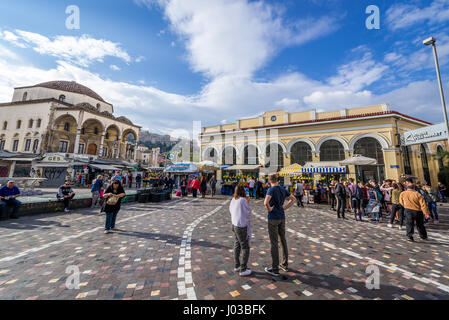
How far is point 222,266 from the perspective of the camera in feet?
12.6

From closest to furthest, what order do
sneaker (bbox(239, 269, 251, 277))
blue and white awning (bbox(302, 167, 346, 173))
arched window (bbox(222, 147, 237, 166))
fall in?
sneaker (bbox(239, 269, 251, 277)) < blue and white awning (bbox(302, 167, 346, 173)) < arched window (bbox(222, 147, 237, 166))

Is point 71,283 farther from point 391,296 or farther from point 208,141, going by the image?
point 208,141

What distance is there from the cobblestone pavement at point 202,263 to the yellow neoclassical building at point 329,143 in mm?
10996

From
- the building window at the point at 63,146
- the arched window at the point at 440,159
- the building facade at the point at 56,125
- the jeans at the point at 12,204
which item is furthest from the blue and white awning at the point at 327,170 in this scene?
A: the building window at the point at 63,146

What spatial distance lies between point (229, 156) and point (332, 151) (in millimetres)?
11558

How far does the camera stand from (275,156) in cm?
2042

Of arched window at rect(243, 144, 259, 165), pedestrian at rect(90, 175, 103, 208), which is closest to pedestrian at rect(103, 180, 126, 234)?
pedestrian at rect(90, 175, 103, 208)

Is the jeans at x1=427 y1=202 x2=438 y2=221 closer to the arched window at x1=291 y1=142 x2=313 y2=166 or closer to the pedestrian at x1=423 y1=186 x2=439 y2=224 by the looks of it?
the pedestrian at x1=423 y1=186 x2=439 y2=224

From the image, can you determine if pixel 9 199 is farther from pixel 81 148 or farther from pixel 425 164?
pixel 425 164

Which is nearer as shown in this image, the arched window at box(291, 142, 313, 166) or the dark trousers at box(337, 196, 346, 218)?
the dark trousers at box(337, 196, 346, 218)

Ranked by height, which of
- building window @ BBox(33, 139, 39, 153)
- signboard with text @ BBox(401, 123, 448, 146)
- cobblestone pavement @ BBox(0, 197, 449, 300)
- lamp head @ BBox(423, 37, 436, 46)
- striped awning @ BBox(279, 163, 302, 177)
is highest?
lamp head @ BBox(423, 37, 436, 46)

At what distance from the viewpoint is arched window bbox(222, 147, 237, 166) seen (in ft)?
74.6

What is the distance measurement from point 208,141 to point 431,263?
2247 centimetres

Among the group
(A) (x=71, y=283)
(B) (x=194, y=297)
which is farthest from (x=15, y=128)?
(B) (x=194, y=297)
